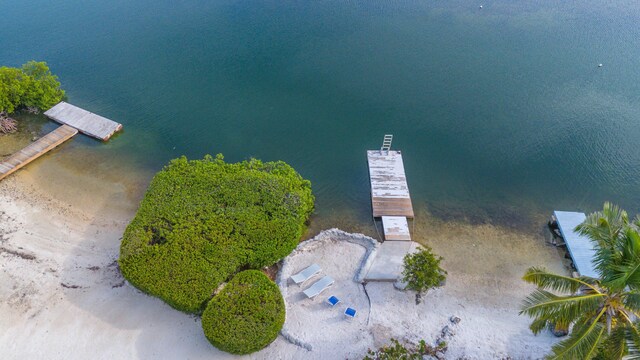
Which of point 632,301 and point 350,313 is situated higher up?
point 632,301

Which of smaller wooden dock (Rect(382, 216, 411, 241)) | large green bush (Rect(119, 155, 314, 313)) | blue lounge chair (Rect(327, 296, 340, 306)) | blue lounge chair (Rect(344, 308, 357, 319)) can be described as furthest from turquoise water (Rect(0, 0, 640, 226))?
blue lounge chair (Rect(344, 308, 357, 319))

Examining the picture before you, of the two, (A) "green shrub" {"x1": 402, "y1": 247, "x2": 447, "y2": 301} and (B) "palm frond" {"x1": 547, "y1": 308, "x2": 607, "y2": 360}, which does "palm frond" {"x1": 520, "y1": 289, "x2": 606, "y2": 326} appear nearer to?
(B) "palm frond" {"x1": 547, "y1": 308, "x2": 607, "y2": 360}

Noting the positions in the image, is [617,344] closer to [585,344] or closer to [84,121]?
[585,344]

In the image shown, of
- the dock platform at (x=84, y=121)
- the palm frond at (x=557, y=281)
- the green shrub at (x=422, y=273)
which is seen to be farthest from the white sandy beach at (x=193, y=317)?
the dock platform at (x=84, y=121)

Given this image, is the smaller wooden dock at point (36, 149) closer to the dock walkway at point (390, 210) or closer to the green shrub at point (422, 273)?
the dock walkway at point (390, 210)

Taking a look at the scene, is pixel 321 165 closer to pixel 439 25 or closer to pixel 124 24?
pixel 439 25

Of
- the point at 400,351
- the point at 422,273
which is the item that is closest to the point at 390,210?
the point at 422,273

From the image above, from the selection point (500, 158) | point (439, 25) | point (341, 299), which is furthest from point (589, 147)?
point (341, 299)
